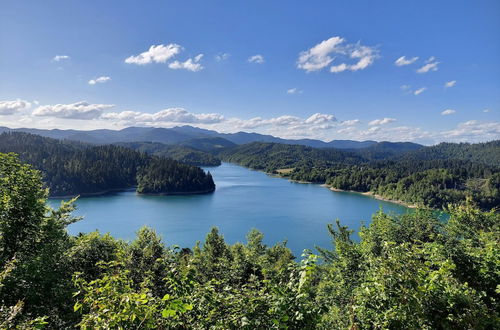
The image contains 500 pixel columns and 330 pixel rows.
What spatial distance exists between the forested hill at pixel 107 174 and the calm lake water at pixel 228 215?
8237 millimetres

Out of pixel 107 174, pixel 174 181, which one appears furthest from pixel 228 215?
pixel 107 174

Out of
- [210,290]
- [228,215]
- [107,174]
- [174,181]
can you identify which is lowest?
[228,215]

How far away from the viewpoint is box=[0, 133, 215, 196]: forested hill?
334ft

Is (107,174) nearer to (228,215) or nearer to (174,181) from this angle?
(174,181)

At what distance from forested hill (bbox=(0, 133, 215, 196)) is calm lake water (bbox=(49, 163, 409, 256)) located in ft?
27.0

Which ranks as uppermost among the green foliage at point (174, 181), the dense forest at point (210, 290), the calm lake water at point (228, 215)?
the dense forest at point (210, 290)

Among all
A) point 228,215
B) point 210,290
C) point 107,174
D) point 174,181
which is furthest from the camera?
point 107,174

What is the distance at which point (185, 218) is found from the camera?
6619 cm

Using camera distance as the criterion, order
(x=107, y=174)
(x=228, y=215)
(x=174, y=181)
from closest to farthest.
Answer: (x=228, y=215) < (x=174, y=181) < (x=107, y=174)

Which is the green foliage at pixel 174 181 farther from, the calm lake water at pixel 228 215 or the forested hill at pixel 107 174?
the calm lake water at pixel 228 215

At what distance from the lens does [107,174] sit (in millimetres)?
112438

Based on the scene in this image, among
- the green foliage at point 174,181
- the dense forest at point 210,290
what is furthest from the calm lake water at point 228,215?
the dense forest at point 210,290

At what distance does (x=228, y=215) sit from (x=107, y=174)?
69.2 metres

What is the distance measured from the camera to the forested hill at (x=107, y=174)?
102 meters
